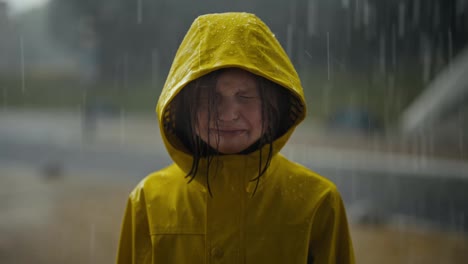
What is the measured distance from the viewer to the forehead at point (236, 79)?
61.9 inches

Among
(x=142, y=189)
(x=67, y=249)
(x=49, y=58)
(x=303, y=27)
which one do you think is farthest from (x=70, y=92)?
(x=142, y=189)

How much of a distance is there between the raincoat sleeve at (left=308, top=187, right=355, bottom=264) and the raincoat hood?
28cm

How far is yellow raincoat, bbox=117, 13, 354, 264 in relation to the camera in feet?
5.21

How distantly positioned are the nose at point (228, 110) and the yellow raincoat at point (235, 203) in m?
0.13

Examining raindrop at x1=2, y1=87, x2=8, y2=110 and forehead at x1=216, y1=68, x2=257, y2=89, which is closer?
forehead at x1=216, y1=68, x2=257, y2=89

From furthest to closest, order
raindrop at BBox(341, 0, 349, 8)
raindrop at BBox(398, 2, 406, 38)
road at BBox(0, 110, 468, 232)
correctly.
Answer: raindrop at BBox(341, 0, 349, 8)
raindrop at BBox(398, 2, 406, 38)
road at BBox(0, 110, 468, 232)

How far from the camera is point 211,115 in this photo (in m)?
1.56

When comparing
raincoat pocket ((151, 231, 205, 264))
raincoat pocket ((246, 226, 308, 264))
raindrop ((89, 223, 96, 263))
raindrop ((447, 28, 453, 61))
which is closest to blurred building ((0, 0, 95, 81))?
raindrop ((447, 28, 453, 61))

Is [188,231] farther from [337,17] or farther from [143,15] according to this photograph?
[143,15]

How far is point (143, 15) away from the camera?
765 inches

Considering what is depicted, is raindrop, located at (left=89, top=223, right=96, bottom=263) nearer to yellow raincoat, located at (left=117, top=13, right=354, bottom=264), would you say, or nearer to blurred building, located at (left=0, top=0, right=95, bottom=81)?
yellow raincoat, located at (left=117, top=13, right=354, bottom=264)

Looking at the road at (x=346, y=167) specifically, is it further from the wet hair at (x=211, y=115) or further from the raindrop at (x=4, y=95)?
the raindrop at (x=4, y=95)

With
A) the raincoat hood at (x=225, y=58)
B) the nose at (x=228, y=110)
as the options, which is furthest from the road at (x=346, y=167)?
the nose at (x=228, y=110)

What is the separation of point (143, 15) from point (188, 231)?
19007mm
